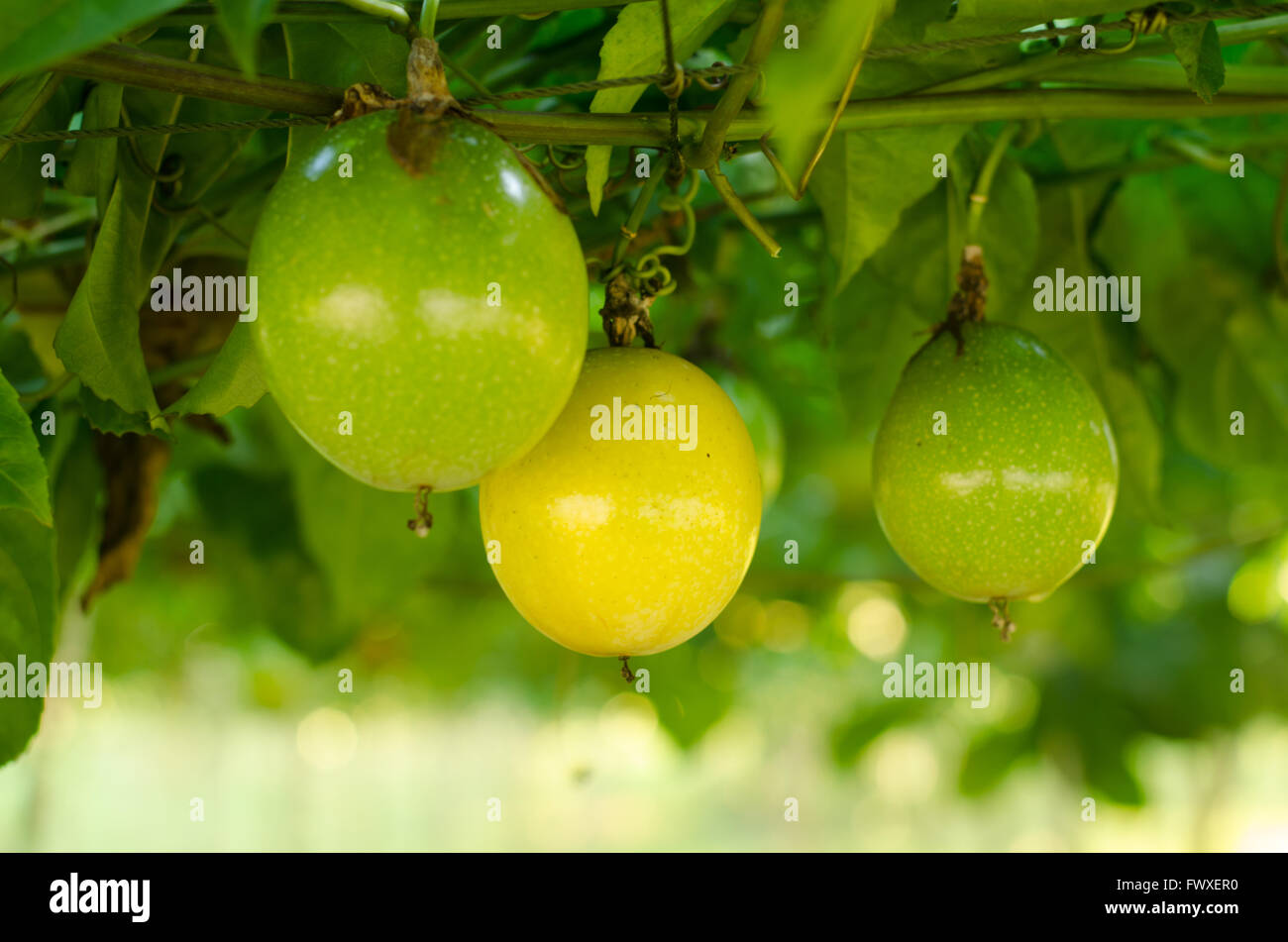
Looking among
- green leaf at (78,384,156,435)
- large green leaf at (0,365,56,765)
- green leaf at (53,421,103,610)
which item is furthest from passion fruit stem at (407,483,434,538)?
green leaf at (53,421,103,610)

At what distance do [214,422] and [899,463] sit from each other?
655mm

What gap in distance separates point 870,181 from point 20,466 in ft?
1.75

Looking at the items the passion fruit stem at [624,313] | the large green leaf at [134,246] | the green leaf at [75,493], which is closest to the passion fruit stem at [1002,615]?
the passion fruit stem at [624,313]

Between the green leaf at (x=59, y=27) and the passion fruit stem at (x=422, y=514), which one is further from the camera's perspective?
the passion fruit stem at (x=422, y=514)

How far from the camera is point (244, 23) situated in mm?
341

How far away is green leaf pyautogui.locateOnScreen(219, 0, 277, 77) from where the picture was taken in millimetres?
333

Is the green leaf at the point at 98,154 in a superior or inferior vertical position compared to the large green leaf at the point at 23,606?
superior

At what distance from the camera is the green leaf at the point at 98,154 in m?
0.63

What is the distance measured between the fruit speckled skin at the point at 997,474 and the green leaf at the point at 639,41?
0.87 feet

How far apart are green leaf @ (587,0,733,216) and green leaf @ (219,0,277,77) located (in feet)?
0.78

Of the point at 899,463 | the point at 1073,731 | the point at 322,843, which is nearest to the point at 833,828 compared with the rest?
the point at 322,843

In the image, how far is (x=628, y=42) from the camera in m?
0.58

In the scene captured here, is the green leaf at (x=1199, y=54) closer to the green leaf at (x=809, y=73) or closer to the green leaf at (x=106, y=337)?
the green leaf at (x=809, y=73)

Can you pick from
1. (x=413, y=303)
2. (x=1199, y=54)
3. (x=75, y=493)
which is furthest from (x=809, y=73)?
(x=75, y=493)
